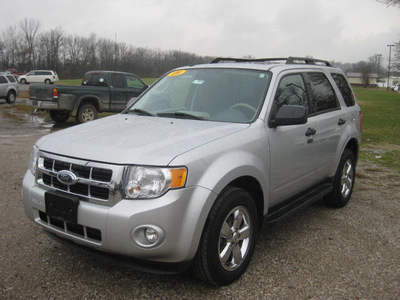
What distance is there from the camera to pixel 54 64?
8894 cm

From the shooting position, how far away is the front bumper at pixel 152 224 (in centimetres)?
266

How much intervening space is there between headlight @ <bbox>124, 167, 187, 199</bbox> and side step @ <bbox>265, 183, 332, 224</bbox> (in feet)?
4.15

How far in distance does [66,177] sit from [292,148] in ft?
6.97

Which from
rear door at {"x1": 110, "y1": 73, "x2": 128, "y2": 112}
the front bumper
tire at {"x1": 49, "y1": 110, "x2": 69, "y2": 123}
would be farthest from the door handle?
tire at {"x1": 49, "y1": 110, "x2": 69, "y2": 123}

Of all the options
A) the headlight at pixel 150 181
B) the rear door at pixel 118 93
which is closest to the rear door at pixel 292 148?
the headlight at pixel 150 181

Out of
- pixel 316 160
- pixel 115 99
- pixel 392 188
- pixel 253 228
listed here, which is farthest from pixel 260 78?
pixel 115 99

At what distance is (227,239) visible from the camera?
314 cm

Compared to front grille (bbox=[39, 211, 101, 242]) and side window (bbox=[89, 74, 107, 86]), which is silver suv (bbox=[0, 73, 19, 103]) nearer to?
side window (bbox=[89, 74, 107, 86])

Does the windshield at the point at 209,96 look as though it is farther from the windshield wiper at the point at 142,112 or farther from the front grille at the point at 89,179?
the front grille at the point at 89,179

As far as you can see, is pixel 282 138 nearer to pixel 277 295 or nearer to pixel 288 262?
pixel 288 262

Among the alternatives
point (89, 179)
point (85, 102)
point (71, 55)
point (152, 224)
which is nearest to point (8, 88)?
point (85, 102)

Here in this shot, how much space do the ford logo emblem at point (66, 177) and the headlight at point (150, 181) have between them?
1.41 feet

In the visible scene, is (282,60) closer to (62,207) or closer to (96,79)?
(62,207)

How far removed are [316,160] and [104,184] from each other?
101 inches
